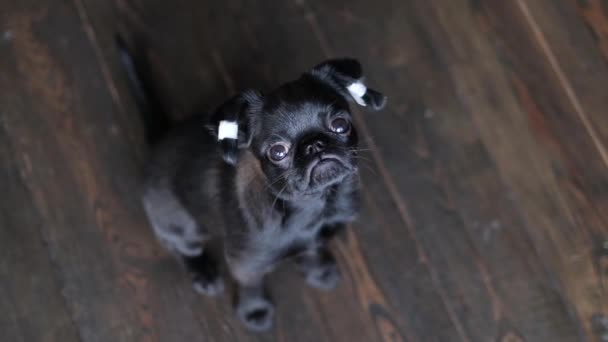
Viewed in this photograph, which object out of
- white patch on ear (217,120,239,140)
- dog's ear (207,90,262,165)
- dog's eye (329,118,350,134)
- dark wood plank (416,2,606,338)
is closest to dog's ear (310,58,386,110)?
dog's eye (329,118,350,134)

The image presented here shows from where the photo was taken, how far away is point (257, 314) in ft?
8.48

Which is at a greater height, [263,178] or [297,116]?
[297,116]

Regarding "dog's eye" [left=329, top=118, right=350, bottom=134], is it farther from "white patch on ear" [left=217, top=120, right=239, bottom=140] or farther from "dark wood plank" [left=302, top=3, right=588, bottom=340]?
"dark wood plank" [left=302, top=3, right=588, bottom=340]

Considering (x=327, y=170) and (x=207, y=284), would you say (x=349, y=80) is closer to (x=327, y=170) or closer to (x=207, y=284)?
(x=327, y=170)

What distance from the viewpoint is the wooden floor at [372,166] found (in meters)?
2.64

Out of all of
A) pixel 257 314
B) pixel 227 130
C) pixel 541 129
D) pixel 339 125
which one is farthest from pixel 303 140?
pixel 541 129

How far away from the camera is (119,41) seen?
8.70 feet

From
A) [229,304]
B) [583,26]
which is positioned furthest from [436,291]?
[583,26]

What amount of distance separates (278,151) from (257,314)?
3.23 feet

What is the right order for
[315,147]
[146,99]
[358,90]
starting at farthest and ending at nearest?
[146,99] → [358,90] → [315,147]

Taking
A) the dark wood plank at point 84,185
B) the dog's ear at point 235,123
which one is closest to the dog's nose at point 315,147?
the dog's ear at point 235,123

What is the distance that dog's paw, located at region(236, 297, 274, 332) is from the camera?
2566 mm

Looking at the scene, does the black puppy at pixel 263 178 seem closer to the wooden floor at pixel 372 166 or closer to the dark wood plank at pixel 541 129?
the wooden floor at pixel 372 166

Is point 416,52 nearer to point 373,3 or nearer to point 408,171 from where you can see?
point 373,3
